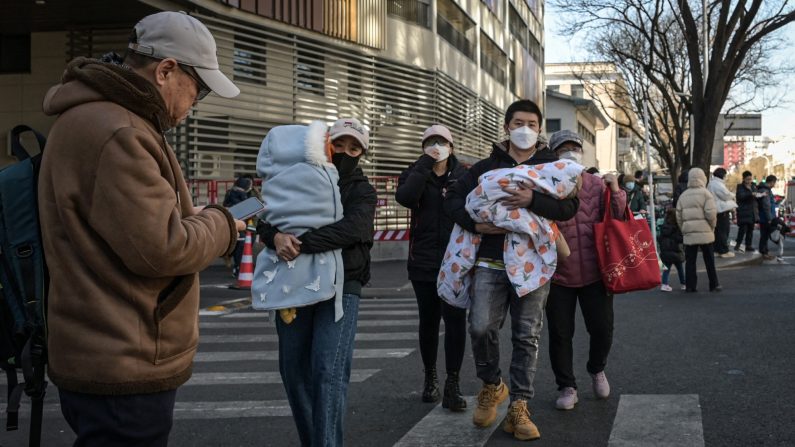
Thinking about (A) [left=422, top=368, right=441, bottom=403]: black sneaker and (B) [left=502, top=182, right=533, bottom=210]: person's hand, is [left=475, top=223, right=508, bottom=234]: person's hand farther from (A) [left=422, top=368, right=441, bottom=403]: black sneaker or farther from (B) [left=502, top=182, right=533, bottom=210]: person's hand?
(A) [left=422, top=368, right=441, bottom=403]: black sneaker

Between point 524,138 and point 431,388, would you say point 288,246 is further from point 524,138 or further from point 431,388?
point 431,388

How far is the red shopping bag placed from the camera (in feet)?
18.5

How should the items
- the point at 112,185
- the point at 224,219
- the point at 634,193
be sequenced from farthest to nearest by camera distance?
the point at 634,193 < the point at 224,219 < the point at 112,185

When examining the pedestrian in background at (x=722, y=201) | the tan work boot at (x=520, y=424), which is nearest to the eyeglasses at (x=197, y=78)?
the tan work boot at (x=520, y=424)

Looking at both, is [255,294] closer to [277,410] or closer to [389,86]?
[277,410]

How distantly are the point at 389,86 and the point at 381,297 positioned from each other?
36.6ft

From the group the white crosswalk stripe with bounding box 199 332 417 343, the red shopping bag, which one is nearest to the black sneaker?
the red shopping bag

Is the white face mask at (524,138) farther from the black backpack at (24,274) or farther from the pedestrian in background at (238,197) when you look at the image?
the pedestrian in background at (238,197)

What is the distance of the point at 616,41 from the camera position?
3288cm

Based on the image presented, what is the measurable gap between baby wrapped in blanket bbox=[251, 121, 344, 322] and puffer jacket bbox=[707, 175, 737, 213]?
46.0 ft

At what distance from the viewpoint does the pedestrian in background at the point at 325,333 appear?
3.94 m

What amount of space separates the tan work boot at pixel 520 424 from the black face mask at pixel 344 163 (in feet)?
5.41

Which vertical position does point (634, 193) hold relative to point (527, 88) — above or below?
below

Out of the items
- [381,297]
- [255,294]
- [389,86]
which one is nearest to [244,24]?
[389,86]
